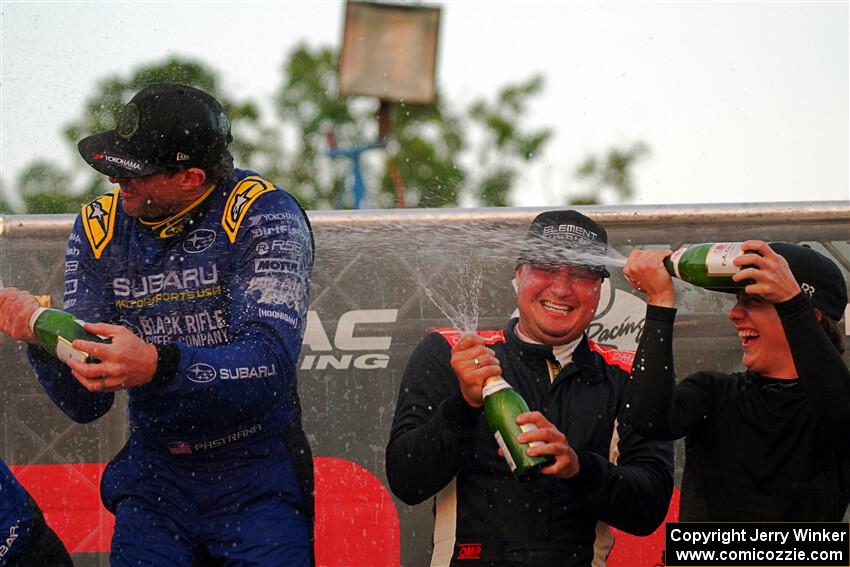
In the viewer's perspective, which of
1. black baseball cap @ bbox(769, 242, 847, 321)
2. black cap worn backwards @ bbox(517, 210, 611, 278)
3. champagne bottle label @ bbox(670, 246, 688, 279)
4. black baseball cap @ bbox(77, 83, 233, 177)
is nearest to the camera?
black baseball cap @ bbox(77, 83, 233, 177)

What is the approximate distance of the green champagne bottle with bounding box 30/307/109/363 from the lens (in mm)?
2574

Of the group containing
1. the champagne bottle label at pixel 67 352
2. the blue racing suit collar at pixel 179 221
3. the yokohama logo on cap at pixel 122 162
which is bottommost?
the champagne bottle label at pixel 67 352

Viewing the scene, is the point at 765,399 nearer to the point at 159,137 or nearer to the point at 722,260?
the point at 722,260

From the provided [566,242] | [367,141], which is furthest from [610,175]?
[566,242]

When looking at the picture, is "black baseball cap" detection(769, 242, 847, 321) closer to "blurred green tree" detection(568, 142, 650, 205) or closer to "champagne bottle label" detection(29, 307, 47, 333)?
"champagne bottle label" detection(29, 307, 47, 333)

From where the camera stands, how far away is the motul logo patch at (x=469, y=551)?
303 cm

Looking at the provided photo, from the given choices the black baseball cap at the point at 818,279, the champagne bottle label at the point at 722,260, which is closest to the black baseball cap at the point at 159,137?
the champagne bottle label at the point at 722,260

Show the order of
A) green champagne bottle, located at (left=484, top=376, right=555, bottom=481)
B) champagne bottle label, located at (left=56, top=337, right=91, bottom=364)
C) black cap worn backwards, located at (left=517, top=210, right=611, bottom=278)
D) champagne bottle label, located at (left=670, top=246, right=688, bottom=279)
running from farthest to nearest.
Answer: black cap worn backwards, located at (left=517, top=210, right=611, bottom=278)
champagne bottle label, located at (left=670, top=246, right=688, bottom=279)
green champagne bottle, located at (left=484, top=376, right=555, bottom=481)
champagne bottle label, located at (left=56, top=337, right=91, bottom=364)

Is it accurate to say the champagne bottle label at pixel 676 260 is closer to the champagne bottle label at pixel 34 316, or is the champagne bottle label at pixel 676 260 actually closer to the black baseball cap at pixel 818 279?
the black baseball cap at pixel 818 279

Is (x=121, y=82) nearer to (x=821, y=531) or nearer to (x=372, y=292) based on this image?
(x=372, y=292)

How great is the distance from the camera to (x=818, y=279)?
10.4 feet

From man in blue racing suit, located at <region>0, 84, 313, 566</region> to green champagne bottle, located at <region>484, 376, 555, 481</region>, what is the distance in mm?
521

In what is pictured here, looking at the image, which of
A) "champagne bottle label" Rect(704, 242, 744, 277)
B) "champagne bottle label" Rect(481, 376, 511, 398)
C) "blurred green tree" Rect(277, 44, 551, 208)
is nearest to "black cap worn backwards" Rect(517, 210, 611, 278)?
"champagne bottle label" Rect(704, 242, 744, 277)

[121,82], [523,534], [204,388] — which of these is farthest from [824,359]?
[121,82]
